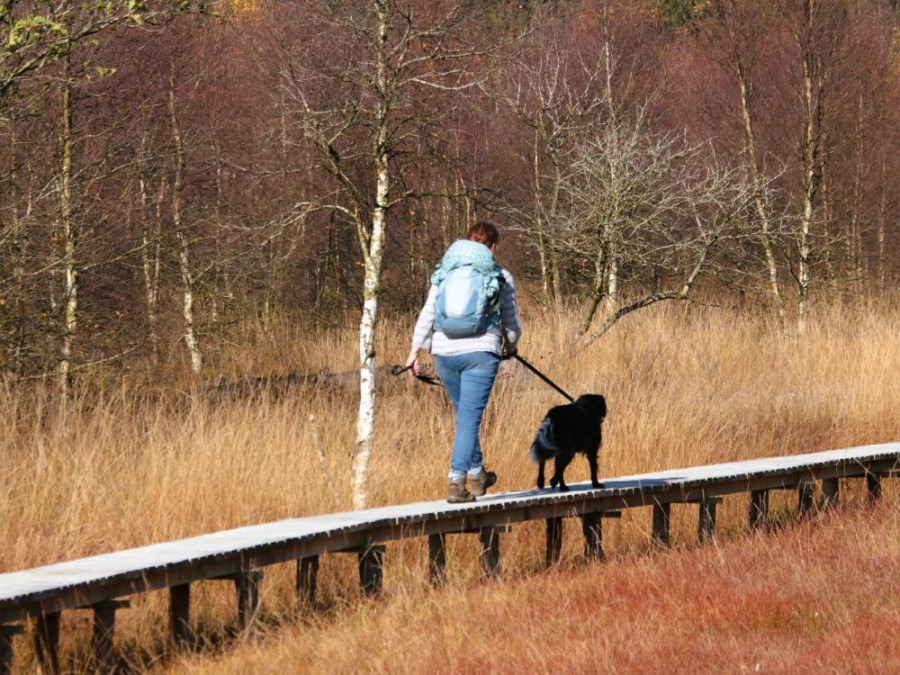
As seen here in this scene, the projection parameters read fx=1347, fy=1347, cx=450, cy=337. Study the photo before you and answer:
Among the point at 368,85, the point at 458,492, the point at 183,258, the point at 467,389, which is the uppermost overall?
the point at 368,85

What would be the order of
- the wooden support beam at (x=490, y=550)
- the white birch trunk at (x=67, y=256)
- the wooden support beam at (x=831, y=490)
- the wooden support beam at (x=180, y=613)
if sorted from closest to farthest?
the wooden support beam at (x=180, y=613), the wooden support beam at (x=490, y=550), the wooden support beam at (x=831, y=490), the white birch trunk at (x=67, y=256)

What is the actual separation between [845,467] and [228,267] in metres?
12.3

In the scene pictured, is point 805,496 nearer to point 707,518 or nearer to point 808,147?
point 707,518

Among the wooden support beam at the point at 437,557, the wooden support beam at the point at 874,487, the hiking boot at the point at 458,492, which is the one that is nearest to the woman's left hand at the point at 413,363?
the hiking boot at the point at 458,492

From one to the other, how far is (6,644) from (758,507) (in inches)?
229

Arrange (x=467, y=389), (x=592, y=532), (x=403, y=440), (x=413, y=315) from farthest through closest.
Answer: (x=413, y=315) → (x=403, y=440) → (x=592, y=532) → (x=467, y=389)

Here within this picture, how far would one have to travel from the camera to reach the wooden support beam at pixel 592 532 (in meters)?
8.10

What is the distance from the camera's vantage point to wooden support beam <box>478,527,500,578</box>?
732cm

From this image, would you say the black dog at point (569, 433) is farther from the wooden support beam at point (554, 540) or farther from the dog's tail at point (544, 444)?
the wooden support beam at point (554, 540)

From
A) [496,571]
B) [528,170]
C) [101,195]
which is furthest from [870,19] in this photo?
[496,571]

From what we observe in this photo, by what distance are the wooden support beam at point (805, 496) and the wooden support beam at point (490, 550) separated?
9.63 ft

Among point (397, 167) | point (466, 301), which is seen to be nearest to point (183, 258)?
point (397, 167)

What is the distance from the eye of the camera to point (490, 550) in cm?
744

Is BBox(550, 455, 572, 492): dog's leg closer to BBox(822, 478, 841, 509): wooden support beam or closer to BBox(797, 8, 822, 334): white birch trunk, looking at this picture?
BBox(822, 478, 841, 509): wooden support beam
